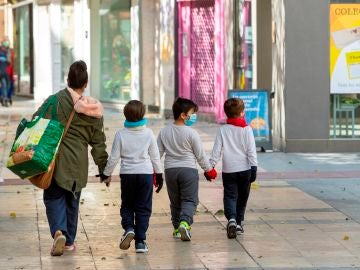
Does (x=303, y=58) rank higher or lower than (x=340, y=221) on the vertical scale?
higher

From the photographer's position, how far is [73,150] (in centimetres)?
917

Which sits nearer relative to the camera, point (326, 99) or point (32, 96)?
point (326, 99)

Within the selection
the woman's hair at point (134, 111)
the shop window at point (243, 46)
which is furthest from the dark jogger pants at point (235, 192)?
the shop window at point (243, 46)

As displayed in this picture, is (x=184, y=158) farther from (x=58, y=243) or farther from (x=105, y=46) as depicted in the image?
(x=105, y=46)

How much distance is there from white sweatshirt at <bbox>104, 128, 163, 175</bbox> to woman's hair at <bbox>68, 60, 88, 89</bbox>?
517 mm

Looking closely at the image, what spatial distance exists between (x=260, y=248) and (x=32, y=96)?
28.0 metres

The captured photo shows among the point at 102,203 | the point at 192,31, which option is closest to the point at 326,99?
the point at 102,203

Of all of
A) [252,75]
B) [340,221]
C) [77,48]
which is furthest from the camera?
[77,48]

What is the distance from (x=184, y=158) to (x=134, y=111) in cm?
83

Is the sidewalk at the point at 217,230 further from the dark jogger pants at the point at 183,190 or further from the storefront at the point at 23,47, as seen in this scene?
the storefront at the point at 23,47

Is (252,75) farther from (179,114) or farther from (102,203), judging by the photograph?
(179,114)

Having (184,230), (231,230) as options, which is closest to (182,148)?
(184,230)

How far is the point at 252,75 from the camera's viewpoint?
853 inches

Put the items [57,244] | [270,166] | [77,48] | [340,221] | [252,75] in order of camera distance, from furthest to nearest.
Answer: [77,48] < [252,75] < [270,166] < [340,221] < [57,244]
